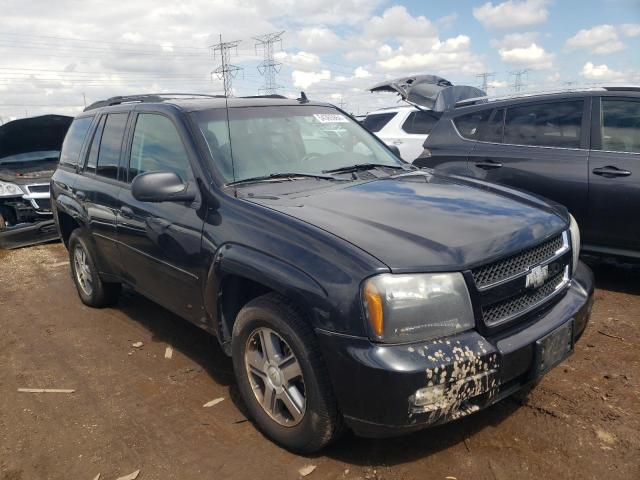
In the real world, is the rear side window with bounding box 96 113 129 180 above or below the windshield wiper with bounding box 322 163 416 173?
above

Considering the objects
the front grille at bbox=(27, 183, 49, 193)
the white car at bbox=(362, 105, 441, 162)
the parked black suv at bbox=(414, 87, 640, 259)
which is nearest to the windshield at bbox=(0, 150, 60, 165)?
the front grille at bbox=(27, 183, 49, 193)

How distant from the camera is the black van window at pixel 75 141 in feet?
16.8

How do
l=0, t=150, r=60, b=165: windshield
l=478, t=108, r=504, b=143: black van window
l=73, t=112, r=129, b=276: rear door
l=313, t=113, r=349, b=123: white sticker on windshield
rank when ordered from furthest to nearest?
l=0, t=150, r=60, b=165: windshield < l=478, t=108, r=504, b=143: black van window < l=73, t=112, r=129, b=276: rear door < l=313, t=113, r=349, b=123: white sticker on windshield

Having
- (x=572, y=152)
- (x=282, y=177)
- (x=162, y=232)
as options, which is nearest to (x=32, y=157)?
(x=162, y=232)

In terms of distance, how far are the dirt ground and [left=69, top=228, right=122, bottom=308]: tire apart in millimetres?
578

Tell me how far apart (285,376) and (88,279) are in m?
3.19

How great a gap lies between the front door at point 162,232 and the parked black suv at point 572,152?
3112 mm

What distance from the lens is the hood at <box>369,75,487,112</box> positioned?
7.73 meters

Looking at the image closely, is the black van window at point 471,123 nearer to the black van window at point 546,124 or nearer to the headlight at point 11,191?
the black van window at point 546,124

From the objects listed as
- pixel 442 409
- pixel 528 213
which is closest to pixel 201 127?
pixel 528 213

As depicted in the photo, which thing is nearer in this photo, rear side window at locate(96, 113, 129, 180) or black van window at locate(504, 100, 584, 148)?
rear side window at locate(96, 113, 129, 180)

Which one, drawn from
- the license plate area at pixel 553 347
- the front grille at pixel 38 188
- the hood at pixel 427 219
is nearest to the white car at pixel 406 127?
the hood at pixel 427 219

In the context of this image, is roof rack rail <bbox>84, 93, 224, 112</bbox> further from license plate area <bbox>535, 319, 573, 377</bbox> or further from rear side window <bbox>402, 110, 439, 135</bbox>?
rear side window <bbox>402, 110, 439, 135</bbox>

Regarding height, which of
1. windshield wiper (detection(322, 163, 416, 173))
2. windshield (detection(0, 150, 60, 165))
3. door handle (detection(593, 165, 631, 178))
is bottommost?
door handle (detection(593, 165, 631, 178))
